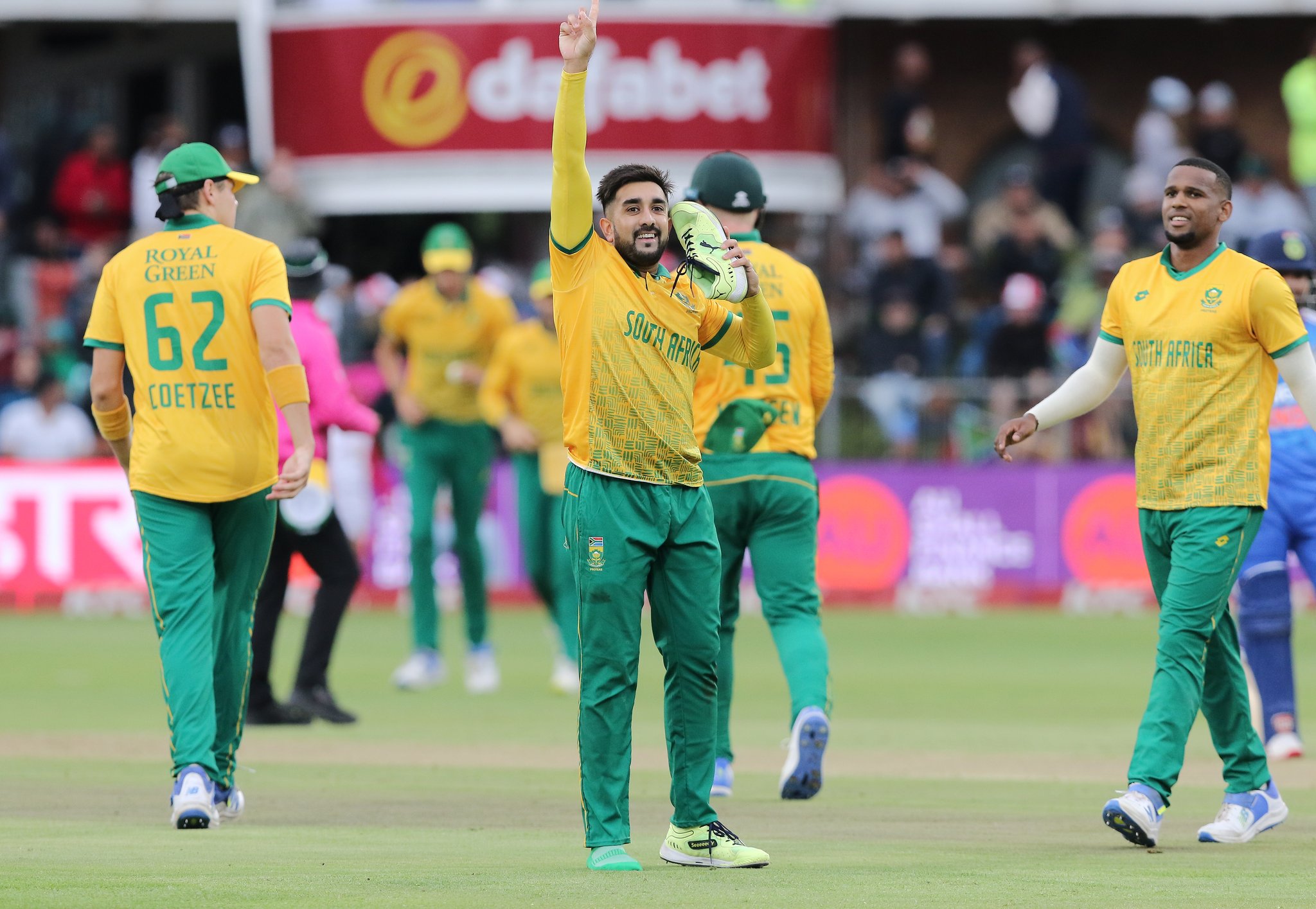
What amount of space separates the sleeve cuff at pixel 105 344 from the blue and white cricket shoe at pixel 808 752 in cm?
312

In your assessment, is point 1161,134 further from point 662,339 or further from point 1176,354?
point 662,339

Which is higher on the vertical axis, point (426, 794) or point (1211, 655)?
point (1211, 655)

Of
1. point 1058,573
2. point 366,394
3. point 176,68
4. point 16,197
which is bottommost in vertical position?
point 1058,573

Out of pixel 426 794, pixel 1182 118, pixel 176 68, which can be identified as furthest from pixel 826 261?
pixel 426 794

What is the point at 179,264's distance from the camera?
8719mm

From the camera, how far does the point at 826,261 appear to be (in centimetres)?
2694

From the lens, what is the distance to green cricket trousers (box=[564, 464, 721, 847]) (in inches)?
297

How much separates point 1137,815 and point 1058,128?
18325 mm

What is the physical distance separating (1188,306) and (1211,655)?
4.29ft

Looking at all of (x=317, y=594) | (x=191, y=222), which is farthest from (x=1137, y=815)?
(x=317, y=594)

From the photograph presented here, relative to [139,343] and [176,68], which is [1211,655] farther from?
[176,68]

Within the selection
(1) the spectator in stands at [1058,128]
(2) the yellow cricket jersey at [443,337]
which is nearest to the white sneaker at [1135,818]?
(2) the yellow cricket jersey at [443,337]

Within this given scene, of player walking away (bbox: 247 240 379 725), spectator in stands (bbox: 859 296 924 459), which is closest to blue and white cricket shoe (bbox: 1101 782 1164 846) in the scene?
player walking away (bbox: 247 240 379 725)

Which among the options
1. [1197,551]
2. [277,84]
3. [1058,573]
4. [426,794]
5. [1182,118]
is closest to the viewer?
[1197,551]
